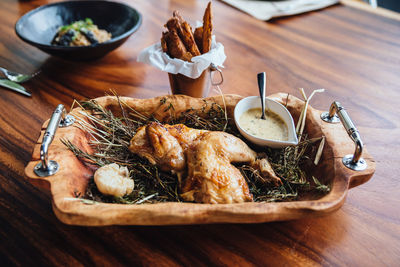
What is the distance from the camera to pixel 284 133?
52.6 inches

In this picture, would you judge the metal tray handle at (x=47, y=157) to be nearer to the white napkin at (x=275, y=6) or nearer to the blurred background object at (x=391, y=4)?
the white napkin at (x=275, y=6)

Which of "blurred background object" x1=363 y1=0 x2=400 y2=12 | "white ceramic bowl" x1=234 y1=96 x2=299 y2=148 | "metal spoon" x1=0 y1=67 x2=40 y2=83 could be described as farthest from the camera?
"blurred background object" x1=363 y1=0 x2=400 y2=12

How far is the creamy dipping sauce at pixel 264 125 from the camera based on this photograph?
52.5 inches

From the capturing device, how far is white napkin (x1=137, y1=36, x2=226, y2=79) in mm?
1413

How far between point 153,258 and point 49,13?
1949mm

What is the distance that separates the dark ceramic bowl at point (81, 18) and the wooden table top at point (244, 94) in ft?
0.43

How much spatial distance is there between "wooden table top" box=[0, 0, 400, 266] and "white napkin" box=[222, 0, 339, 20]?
0.23 feet

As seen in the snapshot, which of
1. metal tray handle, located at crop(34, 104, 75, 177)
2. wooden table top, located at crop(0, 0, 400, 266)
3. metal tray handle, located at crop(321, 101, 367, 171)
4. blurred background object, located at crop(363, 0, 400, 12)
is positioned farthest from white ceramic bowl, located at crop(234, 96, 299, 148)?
blurred background object, located at crop(363, 0, 400, 12)

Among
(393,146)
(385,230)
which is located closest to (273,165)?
(385,230)

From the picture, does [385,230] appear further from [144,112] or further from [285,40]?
[285,40]

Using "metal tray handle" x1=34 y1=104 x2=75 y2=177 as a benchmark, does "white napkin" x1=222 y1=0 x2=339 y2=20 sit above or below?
above

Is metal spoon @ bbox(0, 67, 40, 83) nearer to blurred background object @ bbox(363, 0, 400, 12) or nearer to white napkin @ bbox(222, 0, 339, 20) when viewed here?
white napkin @ bbox(222, 0, 339, 20)

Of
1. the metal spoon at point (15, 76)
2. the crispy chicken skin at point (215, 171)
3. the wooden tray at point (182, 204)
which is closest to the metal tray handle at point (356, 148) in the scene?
the wooden tray at point (182, 204)

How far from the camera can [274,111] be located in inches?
55.5
